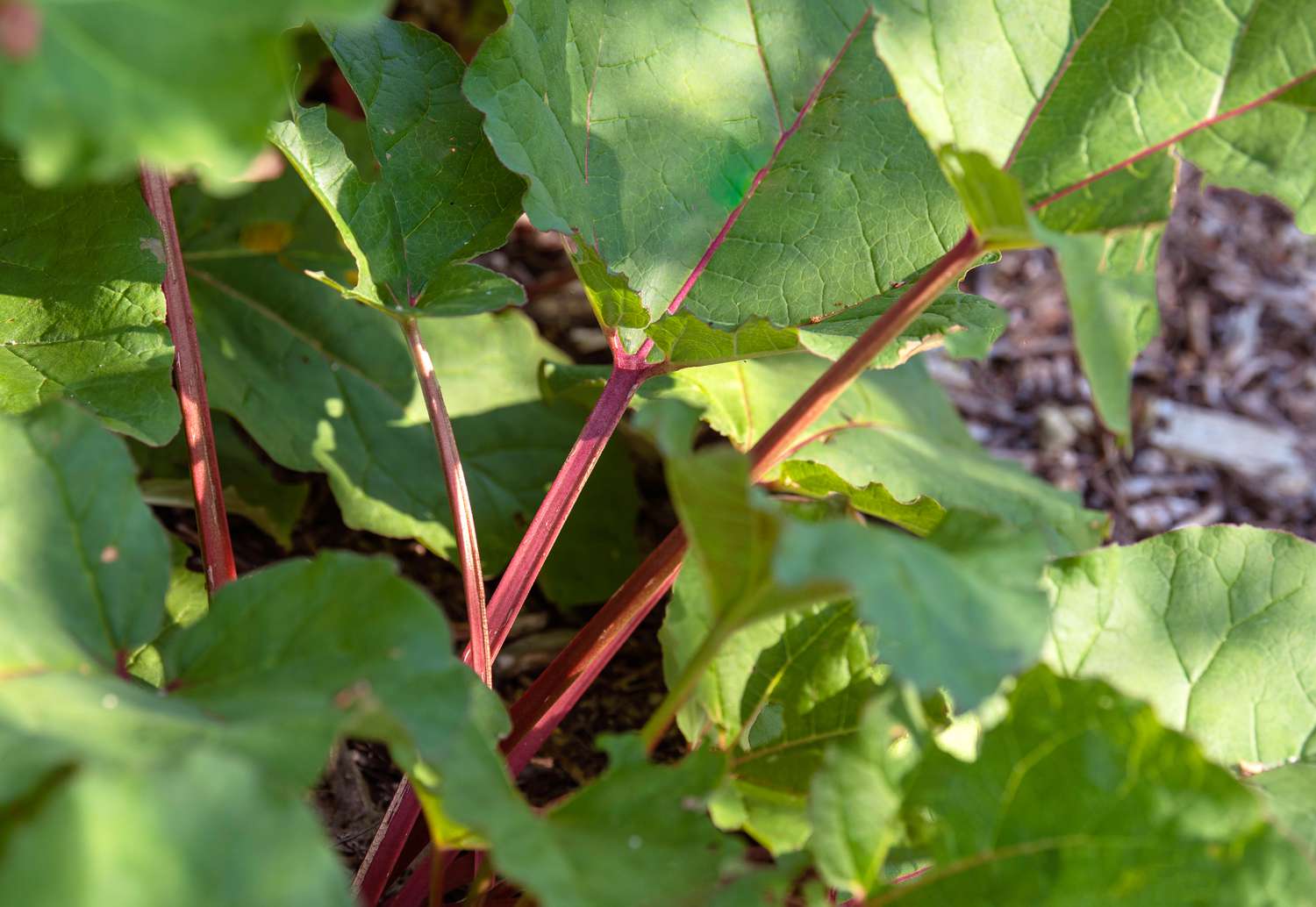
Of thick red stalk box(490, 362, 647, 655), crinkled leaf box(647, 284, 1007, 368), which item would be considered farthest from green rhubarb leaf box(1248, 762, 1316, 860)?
thick red stalk box(490, 362, 647, 655)

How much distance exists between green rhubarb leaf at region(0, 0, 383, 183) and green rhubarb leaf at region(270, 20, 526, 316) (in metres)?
0.51

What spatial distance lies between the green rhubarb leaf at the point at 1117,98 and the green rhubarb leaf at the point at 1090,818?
325 millimetres

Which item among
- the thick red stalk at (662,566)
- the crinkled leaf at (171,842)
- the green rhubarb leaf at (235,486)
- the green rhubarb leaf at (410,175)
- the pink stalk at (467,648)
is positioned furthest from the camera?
the green rhubarb leaf at (235,486)

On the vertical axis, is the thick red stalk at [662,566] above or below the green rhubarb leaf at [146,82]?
below

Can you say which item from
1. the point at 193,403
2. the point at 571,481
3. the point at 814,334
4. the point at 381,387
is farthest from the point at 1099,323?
the point at 381,387

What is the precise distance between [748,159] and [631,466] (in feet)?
1.80

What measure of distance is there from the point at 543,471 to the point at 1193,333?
1.57 meters

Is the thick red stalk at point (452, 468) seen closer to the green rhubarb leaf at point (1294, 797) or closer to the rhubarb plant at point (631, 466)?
the rhubarb plant at point (631, 466)

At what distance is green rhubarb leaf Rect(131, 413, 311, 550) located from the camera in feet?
4.98

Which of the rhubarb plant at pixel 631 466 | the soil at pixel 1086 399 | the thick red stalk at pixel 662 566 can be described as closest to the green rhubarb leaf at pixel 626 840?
the rhubarb plant at pixel 631 466

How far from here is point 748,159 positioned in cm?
129

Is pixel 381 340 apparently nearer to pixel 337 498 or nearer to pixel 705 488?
pixel 337 498

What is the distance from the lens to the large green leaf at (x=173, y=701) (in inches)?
21.8

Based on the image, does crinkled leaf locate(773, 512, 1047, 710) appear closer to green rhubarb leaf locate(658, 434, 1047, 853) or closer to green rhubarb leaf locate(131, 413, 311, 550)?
green rhubarb leaf locate(658, 434, 1047, 853)
